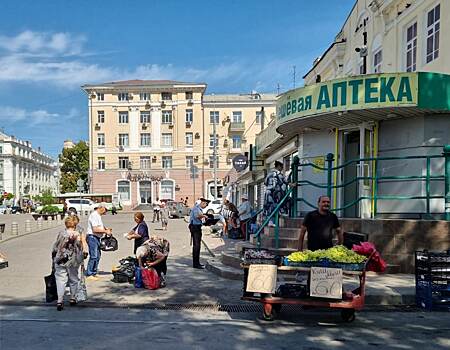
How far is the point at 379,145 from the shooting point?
440 inches

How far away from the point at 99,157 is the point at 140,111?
27.5ft

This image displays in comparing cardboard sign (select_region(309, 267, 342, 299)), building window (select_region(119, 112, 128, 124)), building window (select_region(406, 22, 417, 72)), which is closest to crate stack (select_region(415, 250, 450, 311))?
cardboard sign (select_region(309, 267, 342, 299))

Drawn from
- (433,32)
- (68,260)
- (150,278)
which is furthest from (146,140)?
(68,260)

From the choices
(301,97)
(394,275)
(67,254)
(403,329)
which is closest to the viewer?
(403,329)

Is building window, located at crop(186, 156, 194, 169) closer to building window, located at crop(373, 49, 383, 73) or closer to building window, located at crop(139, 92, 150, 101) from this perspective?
building window, located at crop(139, 92, 150, 101)

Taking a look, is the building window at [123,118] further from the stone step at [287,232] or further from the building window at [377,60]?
the stone step at [287,232]

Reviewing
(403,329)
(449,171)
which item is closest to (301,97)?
(449,171)

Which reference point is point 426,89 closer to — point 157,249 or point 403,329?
point 403,329

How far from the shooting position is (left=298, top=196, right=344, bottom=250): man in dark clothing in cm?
717

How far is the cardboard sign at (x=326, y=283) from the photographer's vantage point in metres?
6.17

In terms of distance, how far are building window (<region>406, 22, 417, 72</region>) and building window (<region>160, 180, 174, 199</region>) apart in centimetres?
5134

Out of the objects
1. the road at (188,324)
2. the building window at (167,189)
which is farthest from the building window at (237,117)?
the road at (188,324)

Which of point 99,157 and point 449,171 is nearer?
point 449,171

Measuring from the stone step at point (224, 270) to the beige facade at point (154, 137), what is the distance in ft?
172
